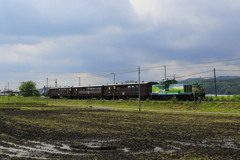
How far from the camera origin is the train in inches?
1938

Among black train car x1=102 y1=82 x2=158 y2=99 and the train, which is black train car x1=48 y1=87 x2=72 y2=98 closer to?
the train

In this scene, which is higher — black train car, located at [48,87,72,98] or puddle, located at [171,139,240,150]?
black train car, located at [48,87,72,98]

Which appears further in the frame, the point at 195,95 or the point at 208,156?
the point at 195,95

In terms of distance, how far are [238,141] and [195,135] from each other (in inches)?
106

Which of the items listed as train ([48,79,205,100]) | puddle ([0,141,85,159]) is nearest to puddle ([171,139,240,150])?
puddle ([0,141,85,159])

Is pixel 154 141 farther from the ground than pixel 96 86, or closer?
closer

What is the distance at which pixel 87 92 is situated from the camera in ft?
258

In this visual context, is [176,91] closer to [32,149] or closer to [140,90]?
[140,90]

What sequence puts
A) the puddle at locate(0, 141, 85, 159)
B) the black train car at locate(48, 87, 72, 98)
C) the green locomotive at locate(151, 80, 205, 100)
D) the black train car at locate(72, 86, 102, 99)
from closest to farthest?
1. the puddle at locate(0, 141, 85, 159)
2. the green locomotive at locate(151, 80, 205, 100)
3. the black train car at locate(72, 86, 102, 99)
4. the black train car at locate(48, 87, 72, 98)

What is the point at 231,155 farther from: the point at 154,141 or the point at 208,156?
the point at 154,141

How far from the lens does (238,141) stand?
46.1 ft

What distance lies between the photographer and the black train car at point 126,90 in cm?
5850

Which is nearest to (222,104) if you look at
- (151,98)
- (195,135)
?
(151,98)

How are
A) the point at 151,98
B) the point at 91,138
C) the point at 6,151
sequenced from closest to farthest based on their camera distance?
1. the point at 6,151
2. the point at 91,138
3. the point at 151,98
